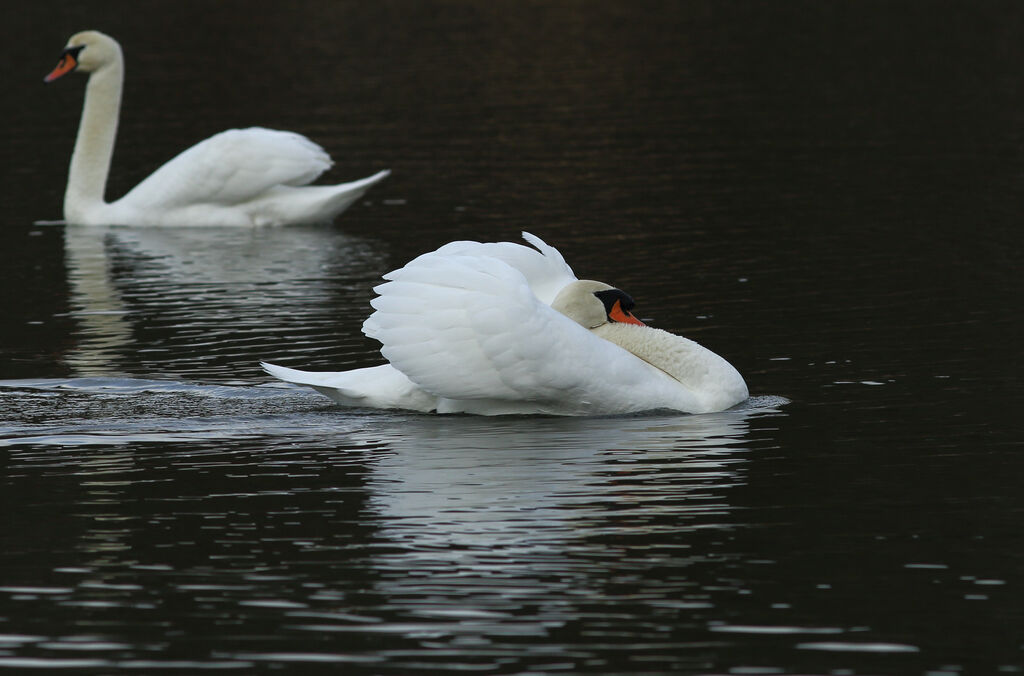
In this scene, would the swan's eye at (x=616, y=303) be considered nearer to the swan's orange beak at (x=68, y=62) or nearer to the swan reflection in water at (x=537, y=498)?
the swan reflection in water at (x=537, y=498)

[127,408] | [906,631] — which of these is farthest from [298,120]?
[906,631]

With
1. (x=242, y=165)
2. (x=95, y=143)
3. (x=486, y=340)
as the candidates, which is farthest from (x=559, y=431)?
(x=95, y=143)

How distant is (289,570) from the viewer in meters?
7.42

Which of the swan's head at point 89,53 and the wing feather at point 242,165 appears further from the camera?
the swan's head at point 89,53

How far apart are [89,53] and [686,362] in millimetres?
12864

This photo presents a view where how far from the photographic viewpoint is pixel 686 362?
10.6 metres

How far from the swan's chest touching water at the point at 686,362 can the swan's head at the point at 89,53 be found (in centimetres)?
1212

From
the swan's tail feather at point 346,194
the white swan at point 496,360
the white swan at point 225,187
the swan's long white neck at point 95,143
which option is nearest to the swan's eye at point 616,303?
the white swan at point 496,360

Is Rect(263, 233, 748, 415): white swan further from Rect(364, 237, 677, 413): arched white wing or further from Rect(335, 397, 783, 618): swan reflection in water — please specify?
Rect(335, 397, 783, 618): swan reflection in water

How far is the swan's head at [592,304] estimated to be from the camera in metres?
10.9

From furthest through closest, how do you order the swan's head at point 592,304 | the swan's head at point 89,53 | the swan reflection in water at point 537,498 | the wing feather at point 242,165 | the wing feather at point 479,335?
1. the swan's head at point 89,53
2. the wing feather at point 242,165
3. the swan's head at point 592,304
4. the wing feather at point 479,335
5. the swan reflection in water at point 537,498

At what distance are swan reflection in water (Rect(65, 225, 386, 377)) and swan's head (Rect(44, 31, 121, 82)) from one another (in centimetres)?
245

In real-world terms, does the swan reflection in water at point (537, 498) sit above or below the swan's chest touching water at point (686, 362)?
below

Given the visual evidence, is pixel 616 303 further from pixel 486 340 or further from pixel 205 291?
pixel 205 291
